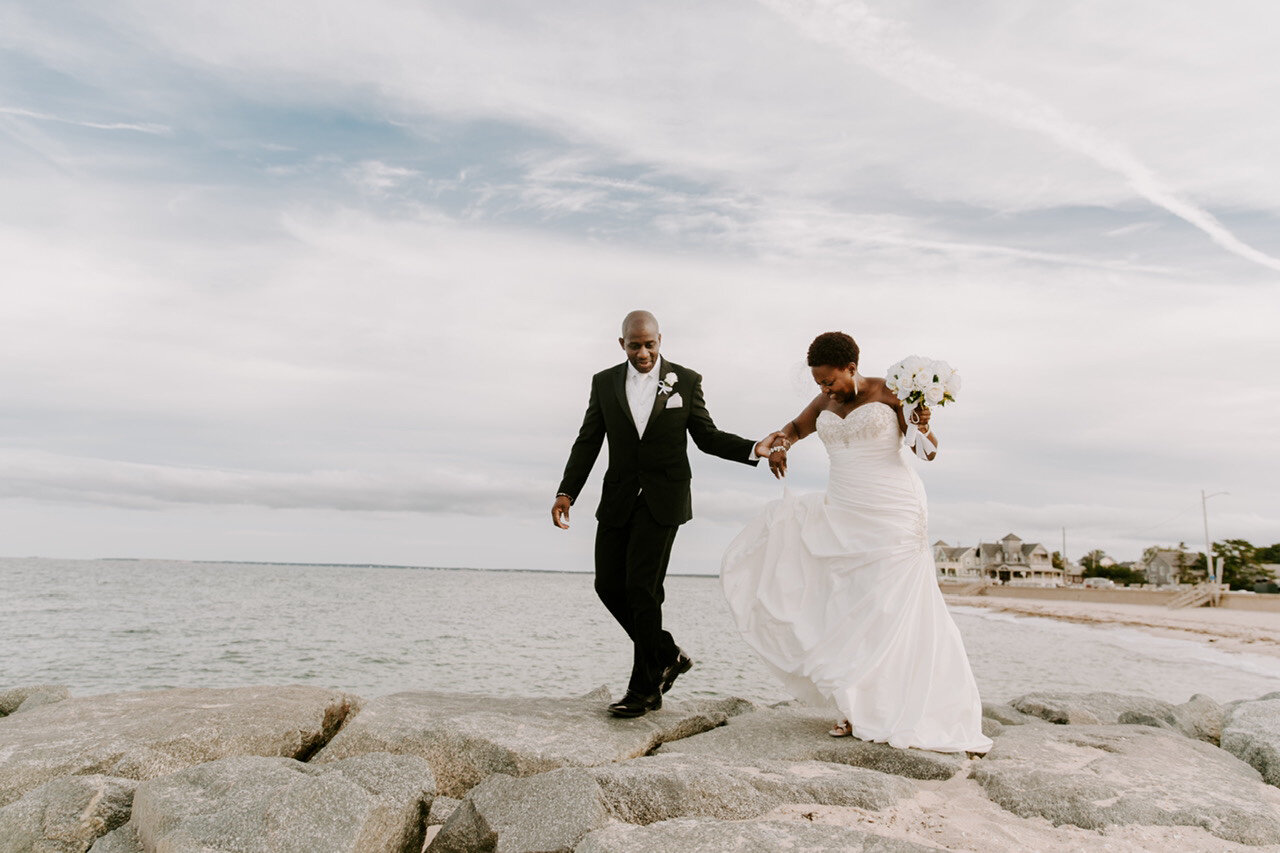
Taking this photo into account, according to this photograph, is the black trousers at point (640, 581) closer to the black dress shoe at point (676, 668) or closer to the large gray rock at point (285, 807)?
A: the black dress shoe at point (676, 668)

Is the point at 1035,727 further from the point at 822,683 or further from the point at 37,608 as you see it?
the point at 37,608

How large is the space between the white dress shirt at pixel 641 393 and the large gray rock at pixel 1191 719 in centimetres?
546

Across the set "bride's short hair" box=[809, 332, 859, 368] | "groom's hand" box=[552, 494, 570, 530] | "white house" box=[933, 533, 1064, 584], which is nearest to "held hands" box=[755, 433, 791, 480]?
"bride's short hair" box=[809, 332, 859, 368]

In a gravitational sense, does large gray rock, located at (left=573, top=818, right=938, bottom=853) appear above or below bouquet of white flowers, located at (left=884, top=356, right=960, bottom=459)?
below

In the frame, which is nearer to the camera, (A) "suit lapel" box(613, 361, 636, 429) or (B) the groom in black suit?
(B) the groom in black suit

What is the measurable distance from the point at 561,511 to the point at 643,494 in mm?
706

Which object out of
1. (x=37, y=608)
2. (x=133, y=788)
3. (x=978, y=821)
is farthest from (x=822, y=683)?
(x=37, y=608)

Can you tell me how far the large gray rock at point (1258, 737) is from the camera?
18.8 ft

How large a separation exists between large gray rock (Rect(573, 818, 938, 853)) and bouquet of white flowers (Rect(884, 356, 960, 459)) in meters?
2.98

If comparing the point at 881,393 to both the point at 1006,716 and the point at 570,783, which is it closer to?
the point at 570,783

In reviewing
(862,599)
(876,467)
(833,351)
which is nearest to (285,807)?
(862,599)

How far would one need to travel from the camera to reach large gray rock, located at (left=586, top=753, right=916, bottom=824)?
4.04 m

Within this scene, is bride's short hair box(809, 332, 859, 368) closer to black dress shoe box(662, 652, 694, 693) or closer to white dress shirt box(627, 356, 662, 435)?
white dress shirt box(627, 356, 662, 435)

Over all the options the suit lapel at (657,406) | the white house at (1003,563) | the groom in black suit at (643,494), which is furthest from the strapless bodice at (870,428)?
the white house at (1003,563)
